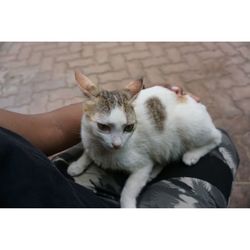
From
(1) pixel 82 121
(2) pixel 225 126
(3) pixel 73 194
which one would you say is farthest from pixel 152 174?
(2) pixel 225 126

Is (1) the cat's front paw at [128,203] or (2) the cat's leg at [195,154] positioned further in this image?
(2) the cat's leg at [195,154]

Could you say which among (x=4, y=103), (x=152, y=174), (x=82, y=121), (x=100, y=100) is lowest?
(x=4, y=103)

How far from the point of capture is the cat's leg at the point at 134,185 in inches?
43.6

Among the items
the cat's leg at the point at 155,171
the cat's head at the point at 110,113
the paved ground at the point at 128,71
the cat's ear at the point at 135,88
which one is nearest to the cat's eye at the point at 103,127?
the cat's head at the point at 110,113

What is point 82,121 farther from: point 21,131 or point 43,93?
point 43,93

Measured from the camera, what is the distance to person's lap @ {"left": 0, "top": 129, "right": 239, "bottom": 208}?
0.81 m

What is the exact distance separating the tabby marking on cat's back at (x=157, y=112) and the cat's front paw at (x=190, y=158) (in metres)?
0.12

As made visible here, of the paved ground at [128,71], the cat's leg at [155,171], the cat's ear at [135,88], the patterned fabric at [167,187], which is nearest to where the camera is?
the patterned fabric at [167,187]

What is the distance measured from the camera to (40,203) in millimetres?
823

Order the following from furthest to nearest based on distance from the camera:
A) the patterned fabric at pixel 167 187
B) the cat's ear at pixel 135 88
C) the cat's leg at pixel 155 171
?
the cat's leg at pixel 155 171, the cat's ear at pixel 135 88, the patterned fabric at pixel 167 187

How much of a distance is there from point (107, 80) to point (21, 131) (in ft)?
5.42

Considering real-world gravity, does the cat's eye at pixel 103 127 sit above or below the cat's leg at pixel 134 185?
above

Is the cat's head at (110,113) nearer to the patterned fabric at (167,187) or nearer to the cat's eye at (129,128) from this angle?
the cat's eye at (129,128)

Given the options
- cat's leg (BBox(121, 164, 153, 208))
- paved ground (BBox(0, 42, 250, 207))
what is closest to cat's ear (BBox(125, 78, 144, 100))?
cat's leg (BBox(121, 164, 153, 208))
